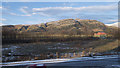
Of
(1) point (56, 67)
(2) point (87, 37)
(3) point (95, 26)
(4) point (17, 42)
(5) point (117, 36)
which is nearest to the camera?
(1) point (56, 67)

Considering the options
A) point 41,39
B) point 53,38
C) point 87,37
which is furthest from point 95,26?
point 41,39

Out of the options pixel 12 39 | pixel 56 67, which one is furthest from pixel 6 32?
pixel 56 67

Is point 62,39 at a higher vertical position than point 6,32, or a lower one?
lower

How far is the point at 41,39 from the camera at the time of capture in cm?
1825

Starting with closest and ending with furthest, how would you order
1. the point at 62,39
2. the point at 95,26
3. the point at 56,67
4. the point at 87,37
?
the point at 56,67 < the point at 62,39 < the point at 87,37 < the point at 95,26

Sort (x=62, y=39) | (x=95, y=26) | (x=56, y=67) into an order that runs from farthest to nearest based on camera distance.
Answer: (x=95, y=26)
(x=62, y=39)
(x=56, y=67)

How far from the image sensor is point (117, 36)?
18.2m

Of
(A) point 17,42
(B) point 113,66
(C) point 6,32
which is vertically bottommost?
(B) point 113,66

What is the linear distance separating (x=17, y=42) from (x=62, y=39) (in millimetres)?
7892

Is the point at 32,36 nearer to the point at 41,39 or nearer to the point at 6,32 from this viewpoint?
the point at 41,39

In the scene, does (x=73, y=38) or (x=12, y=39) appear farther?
(x=73, y=38)

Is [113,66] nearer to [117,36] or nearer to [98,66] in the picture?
[98,66]

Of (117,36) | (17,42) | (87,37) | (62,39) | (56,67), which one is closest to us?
(56,67)

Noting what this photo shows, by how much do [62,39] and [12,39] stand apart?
8.67 meters
